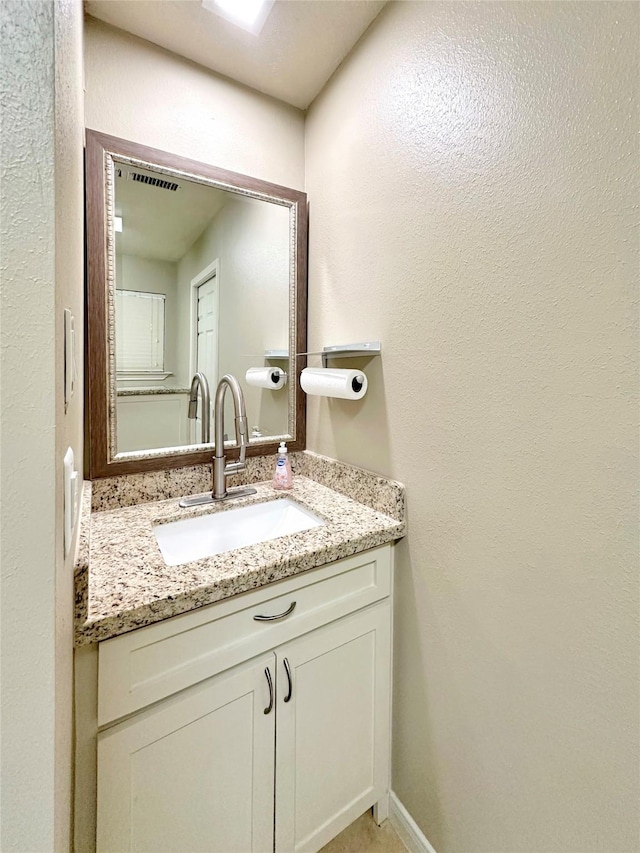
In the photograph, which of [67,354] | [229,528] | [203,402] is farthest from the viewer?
[203,402]

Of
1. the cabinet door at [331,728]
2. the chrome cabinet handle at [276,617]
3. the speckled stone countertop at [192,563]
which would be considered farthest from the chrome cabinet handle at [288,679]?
the speckled stone countertop at [192,563]

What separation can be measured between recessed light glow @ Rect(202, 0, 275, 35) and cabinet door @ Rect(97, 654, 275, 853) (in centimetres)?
178

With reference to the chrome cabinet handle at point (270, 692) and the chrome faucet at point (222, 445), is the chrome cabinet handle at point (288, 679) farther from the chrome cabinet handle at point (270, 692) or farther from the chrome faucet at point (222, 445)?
the chrome faucet at point (222, 445)

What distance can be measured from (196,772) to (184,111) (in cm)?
185

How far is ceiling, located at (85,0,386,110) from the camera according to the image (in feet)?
3.53

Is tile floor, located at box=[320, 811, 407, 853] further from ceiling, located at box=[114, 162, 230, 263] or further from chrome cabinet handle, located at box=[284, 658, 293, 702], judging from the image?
ceiling, located at box=[114, 162, 230, 263]

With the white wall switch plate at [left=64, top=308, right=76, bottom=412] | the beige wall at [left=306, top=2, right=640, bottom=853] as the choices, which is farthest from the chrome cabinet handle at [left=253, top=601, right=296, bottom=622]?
the white wall switch plate at [left=64, top=308, right=76, bottom=412]

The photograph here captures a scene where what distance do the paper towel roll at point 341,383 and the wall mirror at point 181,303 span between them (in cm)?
29

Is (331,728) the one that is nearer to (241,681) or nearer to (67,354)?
(241,681)

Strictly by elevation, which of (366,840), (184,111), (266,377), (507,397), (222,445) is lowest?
(366,840)

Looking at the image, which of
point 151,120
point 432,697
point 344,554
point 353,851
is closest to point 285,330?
point 151,120

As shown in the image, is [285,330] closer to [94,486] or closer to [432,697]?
[94,486]

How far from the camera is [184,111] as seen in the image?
123 cm

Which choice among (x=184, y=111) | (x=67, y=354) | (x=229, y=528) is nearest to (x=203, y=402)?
(x=229, y=528)
